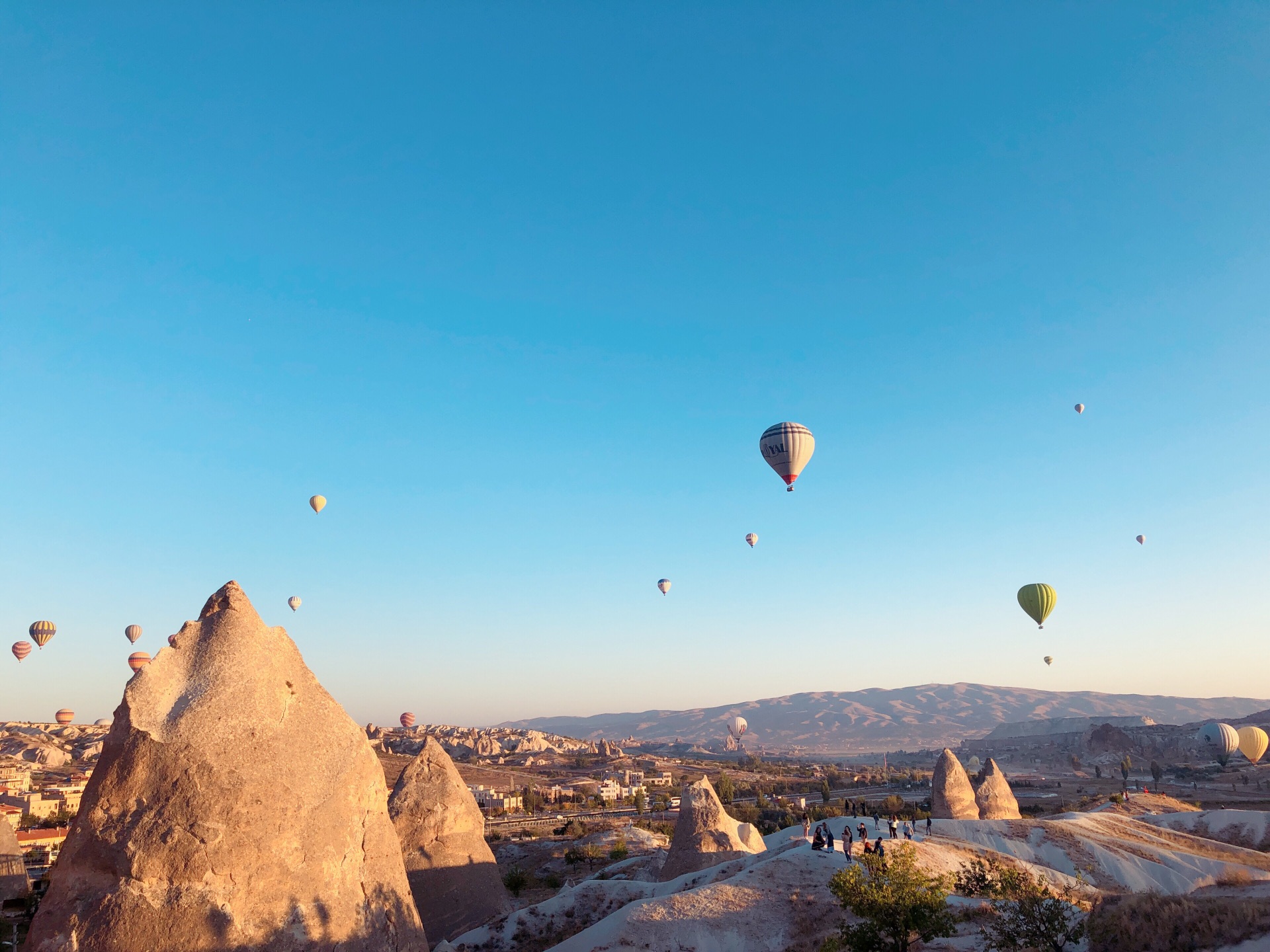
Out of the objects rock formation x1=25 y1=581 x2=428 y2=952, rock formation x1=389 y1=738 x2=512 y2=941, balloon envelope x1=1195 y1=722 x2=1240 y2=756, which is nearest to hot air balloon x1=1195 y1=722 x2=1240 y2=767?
balloon envelope x1=1195 y1=722 x2=1240 y2=756

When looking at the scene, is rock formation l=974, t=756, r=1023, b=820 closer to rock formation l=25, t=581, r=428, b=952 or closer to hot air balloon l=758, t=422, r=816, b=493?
hot air balloon l=758, t=422, r=816, b=493

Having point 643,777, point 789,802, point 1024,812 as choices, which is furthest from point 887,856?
point 643,777

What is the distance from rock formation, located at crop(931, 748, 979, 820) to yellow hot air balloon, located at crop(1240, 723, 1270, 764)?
34.6 m

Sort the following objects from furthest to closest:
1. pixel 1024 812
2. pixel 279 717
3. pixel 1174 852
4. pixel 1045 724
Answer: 1. pixel 1045 724
2. pixel 1024 812
3. pixel 1174 852
4. pixel 279 717

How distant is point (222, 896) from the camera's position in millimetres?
11289

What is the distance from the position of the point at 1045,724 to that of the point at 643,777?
127 m

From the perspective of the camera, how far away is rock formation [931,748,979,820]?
34.9m

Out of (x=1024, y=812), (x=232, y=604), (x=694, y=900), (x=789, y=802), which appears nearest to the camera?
(x=232, y=604)

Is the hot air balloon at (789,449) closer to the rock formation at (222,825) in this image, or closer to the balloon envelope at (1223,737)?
the rock formation at (222,825)

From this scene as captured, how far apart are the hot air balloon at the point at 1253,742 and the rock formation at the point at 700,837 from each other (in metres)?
49.3

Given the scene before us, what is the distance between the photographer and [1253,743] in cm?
5672

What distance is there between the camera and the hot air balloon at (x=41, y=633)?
61938mm

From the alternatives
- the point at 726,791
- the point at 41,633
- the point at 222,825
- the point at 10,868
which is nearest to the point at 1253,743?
the point at 726,791

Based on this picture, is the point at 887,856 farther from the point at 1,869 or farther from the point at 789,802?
the point at 789,802
